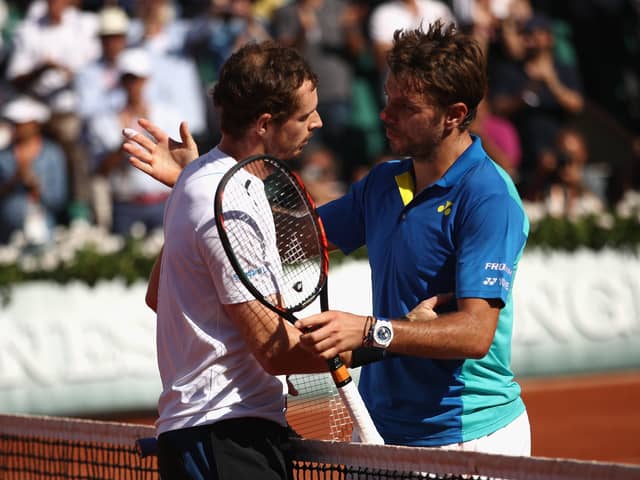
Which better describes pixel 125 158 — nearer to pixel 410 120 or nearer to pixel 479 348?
pixel 410 120

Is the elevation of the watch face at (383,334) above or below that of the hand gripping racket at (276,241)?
below

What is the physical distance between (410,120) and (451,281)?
0.55m

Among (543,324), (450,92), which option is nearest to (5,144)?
(543,324)

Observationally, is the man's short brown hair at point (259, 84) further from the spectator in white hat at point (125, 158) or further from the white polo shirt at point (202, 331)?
the spectator in white hat at point (125, 158)

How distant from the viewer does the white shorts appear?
388 centimetres

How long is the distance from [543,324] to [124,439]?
703 centimetres

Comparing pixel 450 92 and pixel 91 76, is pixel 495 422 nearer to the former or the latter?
pixel 450 92

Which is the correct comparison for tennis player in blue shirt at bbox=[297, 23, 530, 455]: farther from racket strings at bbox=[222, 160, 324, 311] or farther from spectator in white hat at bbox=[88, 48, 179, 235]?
spectator in white hat at bbox=[88, 48, 179, 235]

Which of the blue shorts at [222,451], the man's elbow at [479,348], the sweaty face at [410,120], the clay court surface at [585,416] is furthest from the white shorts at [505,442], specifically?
the clay court surface at [585,416]

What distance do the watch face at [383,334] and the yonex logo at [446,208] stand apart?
538 mm

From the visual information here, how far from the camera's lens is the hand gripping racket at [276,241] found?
3.44 meters

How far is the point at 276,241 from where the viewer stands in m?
3.72

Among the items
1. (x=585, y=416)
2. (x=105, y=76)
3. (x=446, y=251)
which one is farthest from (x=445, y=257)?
(x=105, y=76)

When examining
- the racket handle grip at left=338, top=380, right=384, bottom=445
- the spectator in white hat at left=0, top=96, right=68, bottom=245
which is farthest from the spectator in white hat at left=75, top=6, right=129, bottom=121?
the racket handle grip at left=338, top=380, right=384, bottom=445
